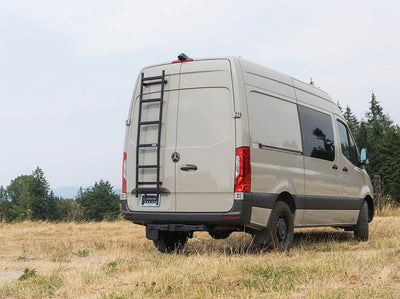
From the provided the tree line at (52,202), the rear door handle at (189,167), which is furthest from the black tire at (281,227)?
the tree line at (52,202)

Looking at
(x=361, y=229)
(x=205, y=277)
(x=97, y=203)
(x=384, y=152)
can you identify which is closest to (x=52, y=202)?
(x=97, y=203)

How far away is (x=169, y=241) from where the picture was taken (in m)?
8.90

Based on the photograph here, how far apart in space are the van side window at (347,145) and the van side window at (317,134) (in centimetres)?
50

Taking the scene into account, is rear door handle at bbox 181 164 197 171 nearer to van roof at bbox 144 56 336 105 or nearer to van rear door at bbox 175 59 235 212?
van rear door at bbox 175 59 235 212

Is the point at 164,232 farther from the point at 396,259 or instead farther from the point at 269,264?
the point at 396,259

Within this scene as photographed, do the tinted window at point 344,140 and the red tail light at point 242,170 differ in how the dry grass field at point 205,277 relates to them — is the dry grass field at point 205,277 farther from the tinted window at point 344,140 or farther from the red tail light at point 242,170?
the tinted window at point 344,140

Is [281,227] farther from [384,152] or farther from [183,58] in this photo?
[384,152]

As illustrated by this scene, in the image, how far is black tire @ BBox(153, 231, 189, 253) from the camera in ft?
28.6

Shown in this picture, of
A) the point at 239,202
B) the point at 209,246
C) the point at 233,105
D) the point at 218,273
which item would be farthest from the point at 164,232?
the point at 218,273

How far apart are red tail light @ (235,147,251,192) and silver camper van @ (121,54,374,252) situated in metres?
0.01

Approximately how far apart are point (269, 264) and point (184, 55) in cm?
348

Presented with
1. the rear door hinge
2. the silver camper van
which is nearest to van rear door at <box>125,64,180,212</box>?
the silver camper van

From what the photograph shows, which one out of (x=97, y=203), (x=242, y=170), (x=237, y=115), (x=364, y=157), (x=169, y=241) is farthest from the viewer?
(x=97, y=203)

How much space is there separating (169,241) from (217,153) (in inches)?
85.4
